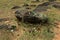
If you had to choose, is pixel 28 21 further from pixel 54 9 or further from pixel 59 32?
pixel 54 9

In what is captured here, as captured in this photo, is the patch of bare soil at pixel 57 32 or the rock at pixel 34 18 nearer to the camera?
the patch of bare soil at pixel 57 32

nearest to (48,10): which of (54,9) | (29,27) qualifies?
(54,9)

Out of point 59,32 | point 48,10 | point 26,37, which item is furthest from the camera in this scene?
point 48,10

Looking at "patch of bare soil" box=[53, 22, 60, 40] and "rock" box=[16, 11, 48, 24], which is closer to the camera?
"patch of bare soil" box=[53, 22, 60, 40]

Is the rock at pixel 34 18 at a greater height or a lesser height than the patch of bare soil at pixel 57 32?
greater

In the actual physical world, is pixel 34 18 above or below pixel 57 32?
above

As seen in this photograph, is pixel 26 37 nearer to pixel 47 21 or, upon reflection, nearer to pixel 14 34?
pixel 14 34

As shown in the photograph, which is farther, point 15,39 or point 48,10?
point 48,10

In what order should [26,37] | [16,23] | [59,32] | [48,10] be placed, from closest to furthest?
1. [26,37]
2. [59,32]
3. [16,23]
4. [48,10]

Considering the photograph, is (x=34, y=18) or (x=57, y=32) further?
(x=34, y=18)

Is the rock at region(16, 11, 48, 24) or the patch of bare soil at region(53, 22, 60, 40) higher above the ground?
the rock at region(16, 11, 48, 24)
